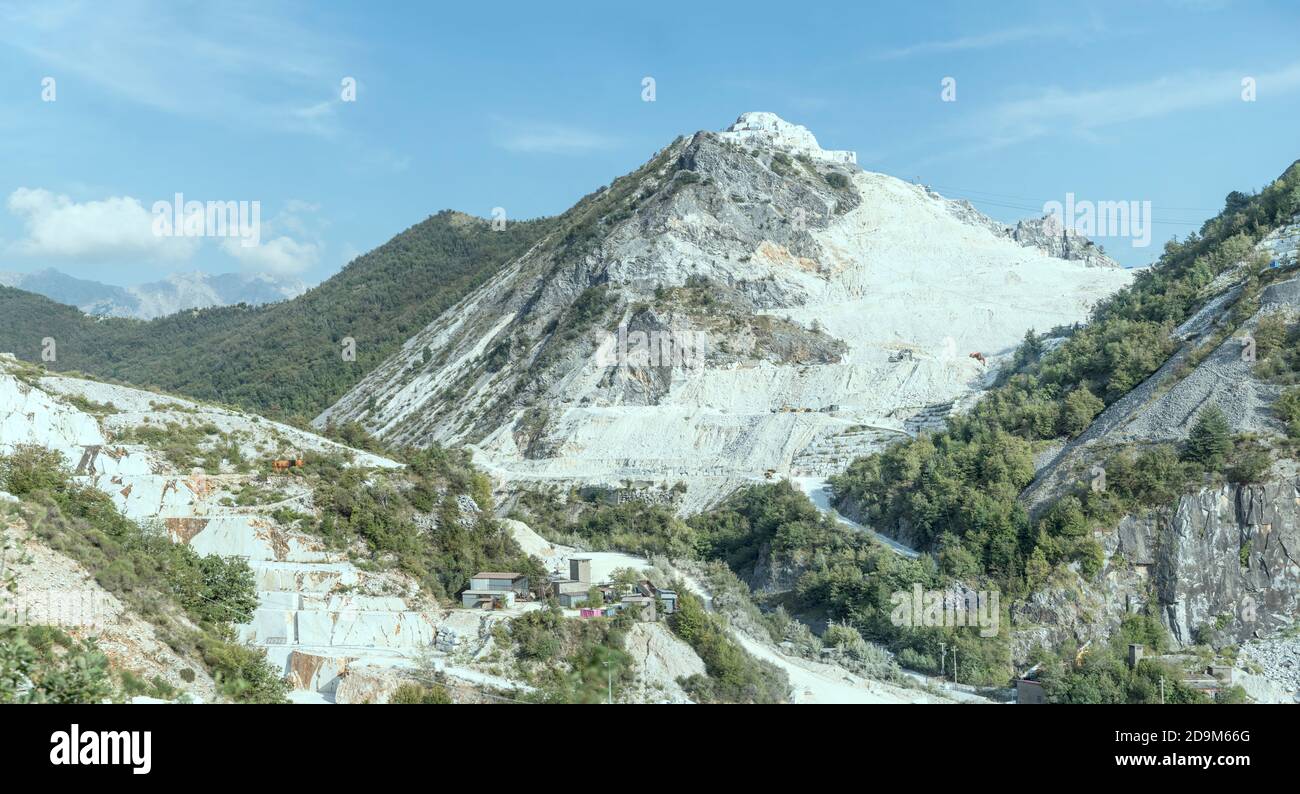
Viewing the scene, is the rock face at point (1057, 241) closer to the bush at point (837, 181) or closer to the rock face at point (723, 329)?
the rock face at point (723, 329)

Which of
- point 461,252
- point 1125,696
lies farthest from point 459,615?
point 461,252

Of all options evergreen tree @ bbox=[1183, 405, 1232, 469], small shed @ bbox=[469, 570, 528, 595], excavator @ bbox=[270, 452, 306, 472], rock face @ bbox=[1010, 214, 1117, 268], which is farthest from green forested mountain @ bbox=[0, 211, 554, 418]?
evergreen tree @ bbox=[1183, 405, 1232, 469]

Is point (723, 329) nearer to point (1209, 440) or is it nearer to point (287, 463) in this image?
point (1209, 440)

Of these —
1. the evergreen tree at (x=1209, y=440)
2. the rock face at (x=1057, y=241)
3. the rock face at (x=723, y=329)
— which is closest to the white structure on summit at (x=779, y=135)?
the rock face at (x=723, y=329)

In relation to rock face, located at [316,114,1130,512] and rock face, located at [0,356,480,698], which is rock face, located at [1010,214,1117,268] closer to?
rock face, located at [316,114,1130,512]

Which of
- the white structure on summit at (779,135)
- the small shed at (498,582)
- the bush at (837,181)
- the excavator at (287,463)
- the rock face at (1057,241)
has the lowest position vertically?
the small shed at (498,582)

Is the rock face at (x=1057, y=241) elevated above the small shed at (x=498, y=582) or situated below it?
above
